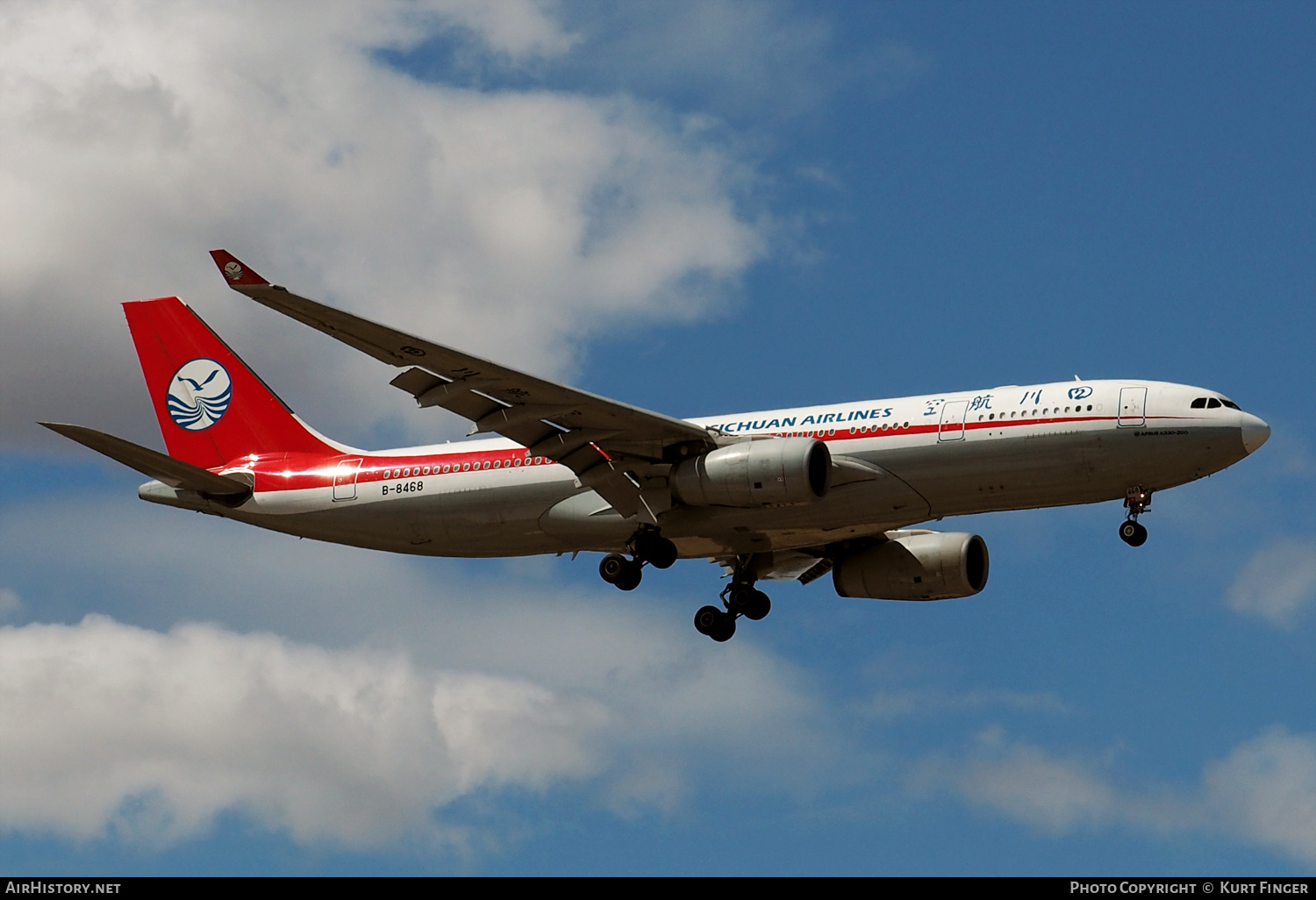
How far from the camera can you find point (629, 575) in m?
43.6

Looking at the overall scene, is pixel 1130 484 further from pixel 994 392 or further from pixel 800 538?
pixel 800 538

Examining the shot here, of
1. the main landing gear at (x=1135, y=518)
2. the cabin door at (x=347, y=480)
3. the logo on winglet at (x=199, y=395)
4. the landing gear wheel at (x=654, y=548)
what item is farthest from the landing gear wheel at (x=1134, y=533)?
the logo on winglet at (x=199, y=395)

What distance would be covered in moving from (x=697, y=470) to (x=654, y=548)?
280 centimetres

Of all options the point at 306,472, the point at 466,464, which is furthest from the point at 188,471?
the point at 466,464

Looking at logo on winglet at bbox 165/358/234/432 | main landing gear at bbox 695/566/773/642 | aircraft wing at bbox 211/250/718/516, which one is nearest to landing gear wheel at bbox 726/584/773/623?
main landing gear at bbox 695/566/773/642

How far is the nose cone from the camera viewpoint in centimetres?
3916

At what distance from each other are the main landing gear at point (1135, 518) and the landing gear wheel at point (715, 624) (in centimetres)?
1176

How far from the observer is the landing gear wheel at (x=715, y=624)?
47.1m

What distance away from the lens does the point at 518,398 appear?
39.8 m

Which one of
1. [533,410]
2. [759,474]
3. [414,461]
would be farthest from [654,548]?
[414,461]

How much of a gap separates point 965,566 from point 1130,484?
27.2ft

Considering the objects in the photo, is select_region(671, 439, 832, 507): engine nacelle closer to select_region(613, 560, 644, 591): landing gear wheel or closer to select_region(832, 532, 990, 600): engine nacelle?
select_region(613, 560, 644, 591): landing gear wheel

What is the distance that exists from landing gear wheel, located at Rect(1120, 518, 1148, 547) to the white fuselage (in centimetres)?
75

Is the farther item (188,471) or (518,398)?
(188,471)
